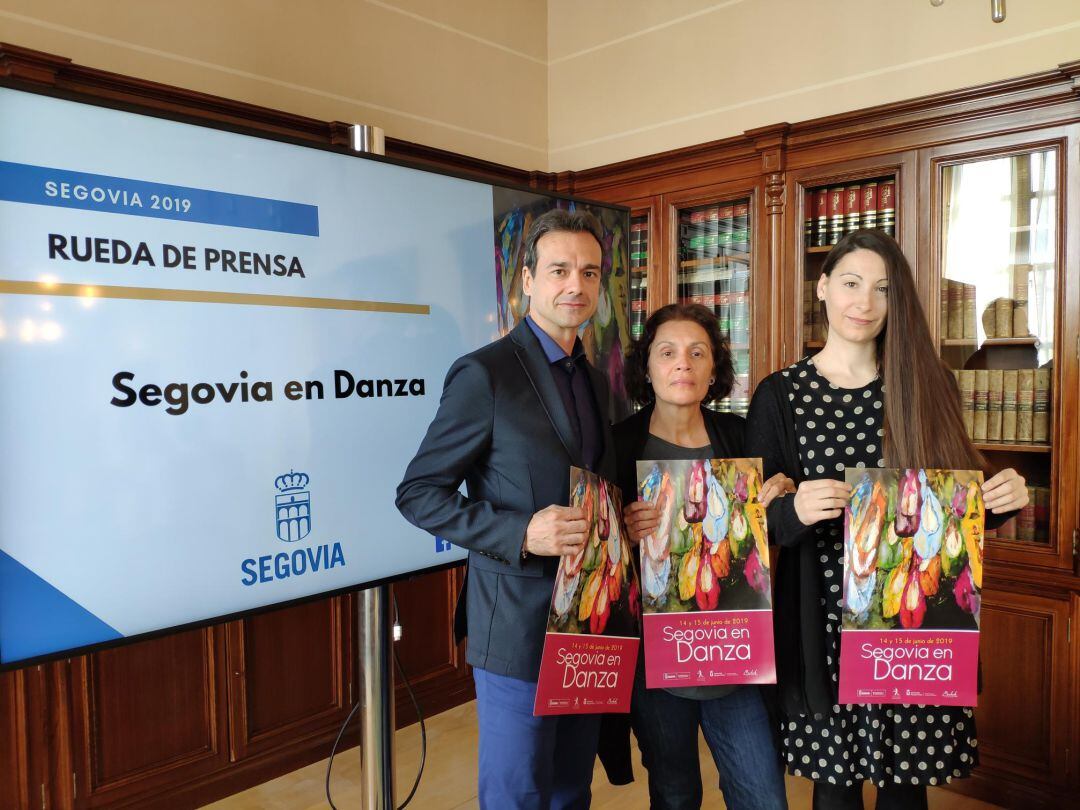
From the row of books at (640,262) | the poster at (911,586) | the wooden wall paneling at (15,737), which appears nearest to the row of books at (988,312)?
the row of books at (640,262)

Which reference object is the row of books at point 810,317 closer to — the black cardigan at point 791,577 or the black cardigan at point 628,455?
the black cardigan at point 628,455

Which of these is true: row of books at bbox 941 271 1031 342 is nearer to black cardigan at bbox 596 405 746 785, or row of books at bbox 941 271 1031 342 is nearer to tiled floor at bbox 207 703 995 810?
black cardigan at bbox 596 405 746 785

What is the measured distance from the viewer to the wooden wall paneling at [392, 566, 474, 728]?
11.0 ft

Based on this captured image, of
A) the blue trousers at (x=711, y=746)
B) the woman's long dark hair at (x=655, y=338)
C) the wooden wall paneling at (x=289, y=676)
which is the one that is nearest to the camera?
the blue trousers at (x=711, y=746)

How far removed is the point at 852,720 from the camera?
1520 millimetres

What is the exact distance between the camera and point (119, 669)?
8.29ft

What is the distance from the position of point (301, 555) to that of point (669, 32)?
308cm

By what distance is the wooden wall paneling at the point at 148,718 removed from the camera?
2.48m

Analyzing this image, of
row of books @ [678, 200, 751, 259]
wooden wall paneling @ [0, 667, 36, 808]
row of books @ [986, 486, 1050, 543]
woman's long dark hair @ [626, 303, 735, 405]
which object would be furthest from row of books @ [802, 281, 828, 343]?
wooden wall paneling @ [0, 667, 36, 808]

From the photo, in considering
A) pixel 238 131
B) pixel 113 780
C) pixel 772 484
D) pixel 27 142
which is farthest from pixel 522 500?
pixel 113 780

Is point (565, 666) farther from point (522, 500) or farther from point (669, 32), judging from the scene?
point (669, 32)

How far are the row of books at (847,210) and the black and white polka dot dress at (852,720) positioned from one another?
1561 millimetres

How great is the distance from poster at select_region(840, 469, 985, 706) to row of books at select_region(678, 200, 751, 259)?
6.89 feet

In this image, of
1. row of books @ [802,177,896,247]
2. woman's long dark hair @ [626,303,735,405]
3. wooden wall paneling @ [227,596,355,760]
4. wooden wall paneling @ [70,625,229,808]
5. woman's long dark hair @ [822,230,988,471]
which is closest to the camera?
woman's long dark hair @ [822,230,988,471]
